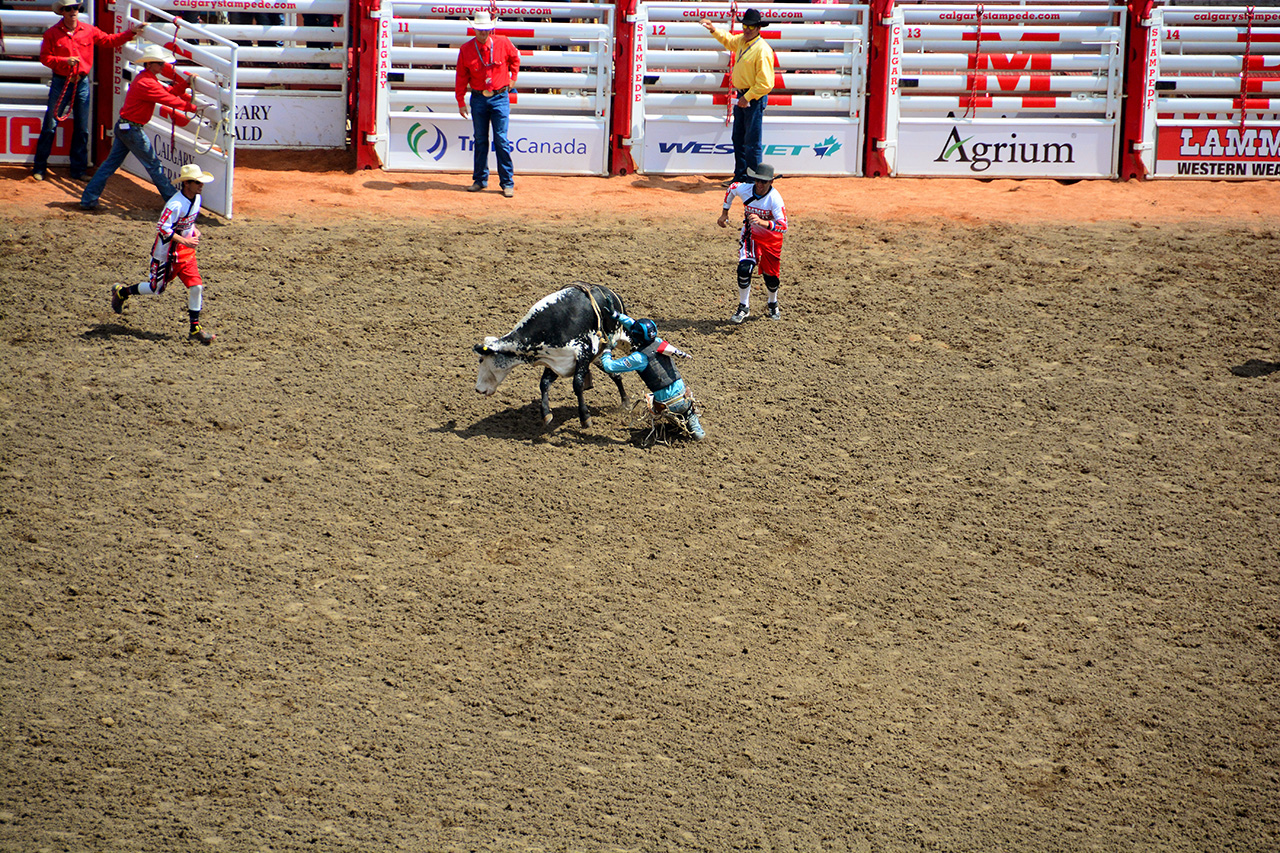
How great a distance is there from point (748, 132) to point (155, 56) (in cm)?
731

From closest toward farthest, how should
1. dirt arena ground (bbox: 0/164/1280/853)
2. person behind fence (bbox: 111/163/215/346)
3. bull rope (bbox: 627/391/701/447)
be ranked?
dirt arena ground (bbox: 0/164/1280/853), bull rope (bbox: 627/391/701/447), person behind fence (bbox: 111/163/215/346)

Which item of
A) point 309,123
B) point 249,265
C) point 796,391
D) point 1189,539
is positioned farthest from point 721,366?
point 309,123

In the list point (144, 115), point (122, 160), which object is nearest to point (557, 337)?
point (144, 115)

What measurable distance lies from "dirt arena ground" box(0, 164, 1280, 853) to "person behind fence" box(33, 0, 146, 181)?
138 centimetres

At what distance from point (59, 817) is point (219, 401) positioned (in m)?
4.80

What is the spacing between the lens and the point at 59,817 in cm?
590

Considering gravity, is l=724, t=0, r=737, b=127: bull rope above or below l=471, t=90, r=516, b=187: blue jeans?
above

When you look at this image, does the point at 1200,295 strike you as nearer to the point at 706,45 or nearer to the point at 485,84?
the point at 706,45

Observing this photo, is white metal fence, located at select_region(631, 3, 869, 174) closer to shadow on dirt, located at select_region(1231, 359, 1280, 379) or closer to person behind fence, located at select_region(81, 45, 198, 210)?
person behind fence, located at select_region(81, 45, 198, 210)

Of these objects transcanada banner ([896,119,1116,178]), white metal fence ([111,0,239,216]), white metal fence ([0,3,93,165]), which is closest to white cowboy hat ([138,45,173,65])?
white metal fence ([111,0,239,216])

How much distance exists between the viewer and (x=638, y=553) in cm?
840

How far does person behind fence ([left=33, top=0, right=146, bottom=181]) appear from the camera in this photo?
14.0 m

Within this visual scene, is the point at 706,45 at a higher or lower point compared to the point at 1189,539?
higher

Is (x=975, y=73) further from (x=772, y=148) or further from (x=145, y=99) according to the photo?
(x=145, y=99)
